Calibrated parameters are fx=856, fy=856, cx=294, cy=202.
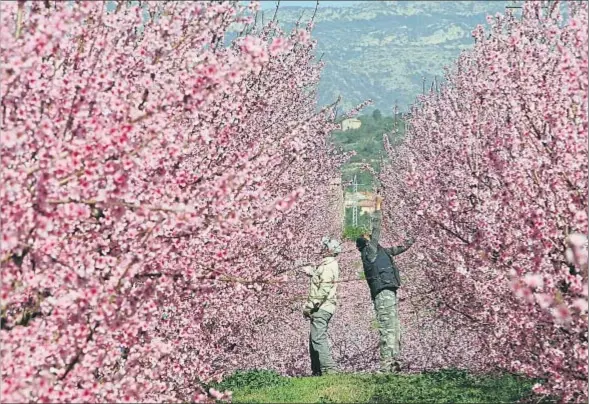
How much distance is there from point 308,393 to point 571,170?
5.23 meters

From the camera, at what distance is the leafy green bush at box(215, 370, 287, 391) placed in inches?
493

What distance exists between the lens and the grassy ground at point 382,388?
10430mm

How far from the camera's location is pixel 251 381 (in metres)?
12.9

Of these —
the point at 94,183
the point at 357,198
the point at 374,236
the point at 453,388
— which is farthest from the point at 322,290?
the point at 357,198

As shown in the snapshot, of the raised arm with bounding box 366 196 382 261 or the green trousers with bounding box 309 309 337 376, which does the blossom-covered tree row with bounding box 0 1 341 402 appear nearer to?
the green trousers with bounding box 309 309 337 376

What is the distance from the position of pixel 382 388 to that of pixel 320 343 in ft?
8.17

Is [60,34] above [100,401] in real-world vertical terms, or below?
above

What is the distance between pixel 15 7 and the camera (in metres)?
6.44

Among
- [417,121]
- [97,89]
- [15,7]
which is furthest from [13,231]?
[417,121]

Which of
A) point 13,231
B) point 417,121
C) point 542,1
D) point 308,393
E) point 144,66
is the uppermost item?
point 417,121

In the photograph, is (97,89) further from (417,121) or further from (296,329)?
(417,121)

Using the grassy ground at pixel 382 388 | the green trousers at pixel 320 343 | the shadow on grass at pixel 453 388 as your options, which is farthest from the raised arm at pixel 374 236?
the shadow on grass at pixel 453 388

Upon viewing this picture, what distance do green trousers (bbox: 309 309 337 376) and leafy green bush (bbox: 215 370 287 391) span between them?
0.83m

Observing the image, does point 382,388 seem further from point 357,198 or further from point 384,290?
point 357,198
